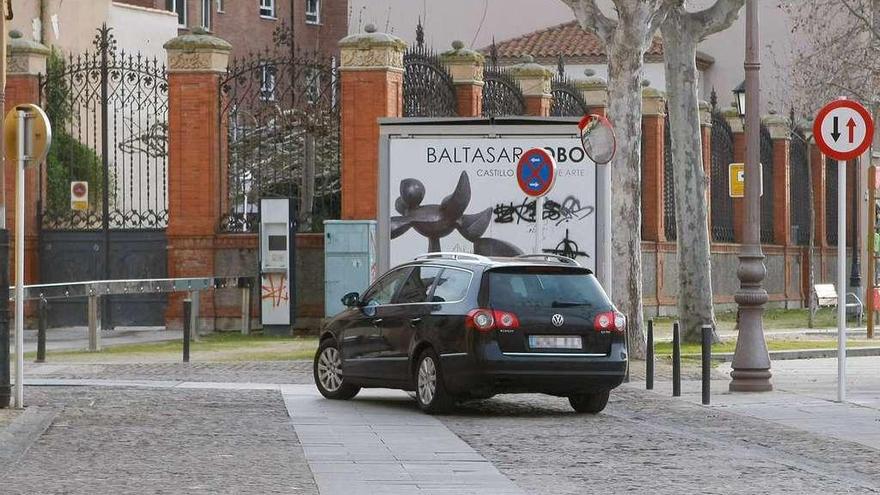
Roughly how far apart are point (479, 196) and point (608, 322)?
883 centimetres

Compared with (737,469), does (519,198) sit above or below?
above

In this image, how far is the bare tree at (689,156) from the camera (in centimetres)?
3003

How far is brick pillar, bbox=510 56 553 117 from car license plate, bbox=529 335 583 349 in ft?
64.1

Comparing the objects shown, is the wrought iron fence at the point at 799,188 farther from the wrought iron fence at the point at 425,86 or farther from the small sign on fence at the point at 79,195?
the small sign on fence at the point at 79,195

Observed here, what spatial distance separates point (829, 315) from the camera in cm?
Result: 4381

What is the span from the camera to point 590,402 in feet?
59.1

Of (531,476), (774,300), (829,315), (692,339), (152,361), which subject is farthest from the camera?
(774,300)

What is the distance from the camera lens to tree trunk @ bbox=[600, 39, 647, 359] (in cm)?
2686

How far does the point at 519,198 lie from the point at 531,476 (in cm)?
1388

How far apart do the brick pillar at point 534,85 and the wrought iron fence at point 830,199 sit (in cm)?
1879

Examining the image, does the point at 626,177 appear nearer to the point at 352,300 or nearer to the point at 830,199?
the point at 352,300

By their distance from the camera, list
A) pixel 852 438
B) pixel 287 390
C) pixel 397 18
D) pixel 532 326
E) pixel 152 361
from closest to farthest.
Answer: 1. pixel 852 438
2. pixel 532 326
3. pixel 287 390
4. pixel 152 361
5. pixel 397 18

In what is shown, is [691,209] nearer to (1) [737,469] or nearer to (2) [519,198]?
(2) [519,198]

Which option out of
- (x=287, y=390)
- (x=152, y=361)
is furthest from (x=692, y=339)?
(x=287, y=390)
